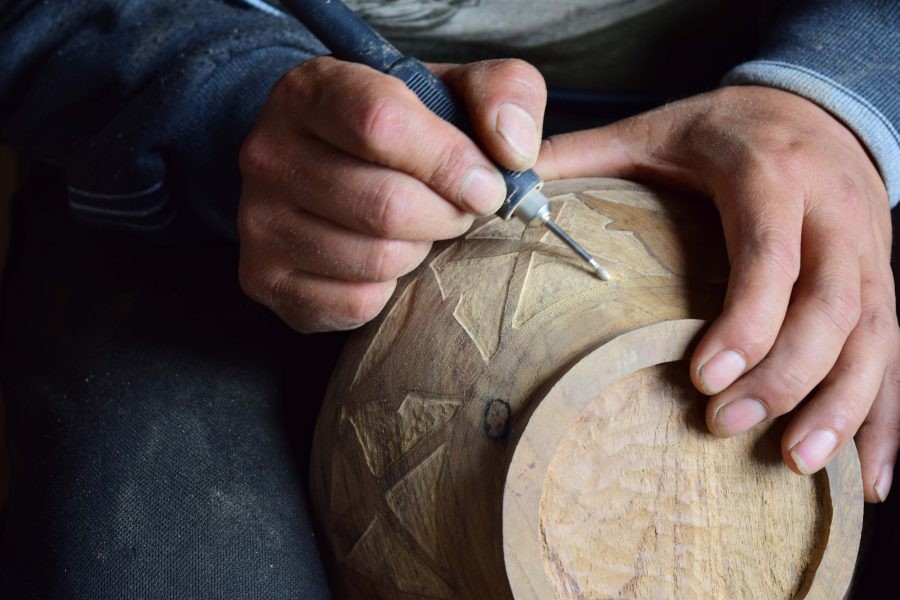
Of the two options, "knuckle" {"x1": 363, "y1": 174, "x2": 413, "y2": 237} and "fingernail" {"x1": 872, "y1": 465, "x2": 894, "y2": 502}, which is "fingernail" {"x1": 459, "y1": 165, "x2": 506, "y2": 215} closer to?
"knuckle" {"x1": 363, "y1": 174, "x2": 413, "y2": 237}

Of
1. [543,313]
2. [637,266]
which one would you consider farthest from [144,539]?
[637,266]

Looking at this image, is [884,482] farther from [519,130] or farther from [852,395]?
[519,130]

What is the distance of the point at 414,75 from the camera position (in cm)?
85

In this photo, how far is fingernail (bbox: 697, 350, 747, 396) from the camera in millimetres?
791

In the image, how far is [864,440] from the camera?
972 millimetres

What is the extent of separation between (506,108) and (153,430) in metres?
0.62

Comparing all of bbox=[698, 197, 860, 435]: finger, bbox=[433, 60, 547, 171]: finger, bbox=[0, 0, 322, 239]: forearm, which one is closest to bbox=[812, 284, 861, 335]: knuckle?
bbox=[698, 197, 860, 435]: finger

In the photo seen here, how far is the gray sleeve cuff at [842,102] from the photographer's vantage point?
1.03 meters

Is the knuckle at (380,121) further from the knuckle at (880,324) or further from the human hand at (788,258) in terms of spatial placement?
the knuckle at (880,324)

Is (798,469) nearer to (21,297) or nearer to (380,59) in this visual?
(380,59)

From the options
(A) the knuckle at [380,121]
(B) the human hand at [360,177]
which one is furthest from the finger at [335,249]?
(A) the knuckle at [380,121]

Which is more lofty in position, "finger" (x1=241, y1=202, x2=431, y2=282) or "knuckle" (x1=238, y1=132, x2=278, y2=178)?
"knuckle" (x1=238, y1=132, x2=278, y2=178)

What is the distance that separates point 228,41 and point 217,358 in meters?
0.44

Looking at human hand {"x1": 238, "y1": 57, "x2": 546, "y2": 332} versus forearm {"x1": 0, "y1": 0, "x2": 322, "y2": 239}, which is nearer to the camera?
human hand {"x1": 238, "y1": 57, "x2": 546, "y2": 332}
